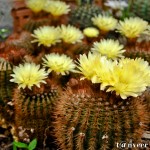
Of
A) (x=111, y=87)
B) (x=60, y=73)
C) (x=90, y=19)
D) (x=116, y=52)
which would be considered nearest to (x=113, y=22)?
(x=90, y=19)

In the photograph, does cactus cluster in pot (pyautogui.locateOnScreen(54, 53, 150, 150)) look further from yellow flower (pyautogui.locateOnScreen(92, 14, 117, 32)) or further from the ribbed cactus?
the ribbed cactus

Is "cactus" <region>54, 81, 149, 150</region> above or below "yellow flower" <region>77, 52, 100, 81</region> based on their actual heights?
below

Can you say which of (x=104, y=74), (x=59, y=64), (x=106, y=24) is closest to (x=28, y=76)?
(x=59, y=64)

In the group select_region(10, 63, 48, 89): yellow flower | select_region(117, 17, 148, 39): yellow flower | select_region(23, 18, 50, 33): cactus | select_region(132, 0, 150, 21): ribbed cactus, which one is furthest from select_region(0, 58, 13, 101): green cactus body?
select_region(132, 0, 150, 21): ribbed cactus

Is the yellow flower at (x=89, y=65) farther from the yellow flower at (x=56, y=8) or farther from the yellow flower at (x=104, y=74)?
the yellow flower at (x=56, y=8)

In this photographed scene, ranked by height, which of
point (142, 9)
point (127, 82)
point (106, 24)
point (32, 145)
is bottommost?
point (32, 145)

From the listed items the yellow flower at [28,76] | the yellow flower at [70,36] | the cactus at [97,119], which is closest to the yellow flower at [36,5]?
the yellow flower at [70,36]

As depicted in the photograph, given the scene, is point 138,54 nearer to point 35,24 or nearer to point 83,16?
point 35,24
